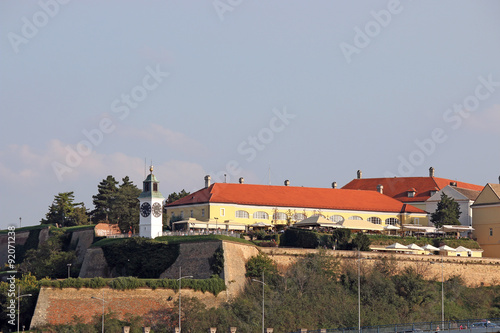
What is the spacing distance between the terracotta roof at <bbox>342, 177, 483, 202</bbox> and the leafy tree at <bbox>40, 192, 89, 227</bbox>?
3074 centimetres

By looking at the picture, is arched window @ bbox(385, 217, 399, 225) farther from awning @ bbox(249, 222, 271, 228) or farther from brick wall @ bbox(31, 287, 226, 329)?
brick wall @ bbox(31, 287, 226, 329)

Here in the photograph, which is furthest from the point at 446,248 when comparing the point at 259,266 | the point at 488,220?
the point at 259,266

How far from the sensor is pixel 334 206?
331 ft

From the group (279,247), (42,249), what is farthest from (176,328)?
(42,249)

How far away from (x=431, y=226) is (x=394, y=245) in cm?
1240

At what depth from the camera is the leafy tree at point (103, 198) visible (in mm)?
107125

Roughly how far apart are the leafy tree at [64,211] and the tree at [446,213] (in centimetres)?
3643

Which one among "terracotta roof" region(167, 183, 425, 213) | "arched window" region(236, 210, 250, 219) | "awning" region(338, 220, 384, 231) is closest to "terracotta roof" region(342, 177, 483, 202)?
"terracotta roof" region(167, 183, 425, 213)

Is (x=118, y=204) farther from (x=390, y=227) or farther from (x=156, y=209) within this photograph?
(x=390, y=227)

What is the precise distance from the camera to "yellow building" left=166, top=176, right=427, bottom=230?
314 ft

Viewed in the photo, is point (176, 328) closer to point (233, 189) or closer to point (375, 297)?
point (375, 297)

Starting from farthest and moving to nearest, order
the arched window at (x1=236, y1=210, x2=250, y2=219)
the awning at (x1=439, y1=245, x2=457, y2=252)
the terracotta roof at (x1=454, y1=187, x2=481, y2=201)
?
the terracotta roof at (x1=454, y1=187, x2=481, y2=201) → the arched window at (x1=236, y1=210, x2=250, y2=219) → the awning at (x1=439, y1=245, x2=457, y2=252)

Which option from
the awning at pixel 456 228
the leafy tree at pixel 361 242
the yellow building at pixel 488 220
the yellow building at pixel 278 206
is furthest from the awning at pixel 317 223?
the yellow building at pixel 488 220

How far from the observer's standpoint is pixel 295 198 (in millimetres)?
100875
